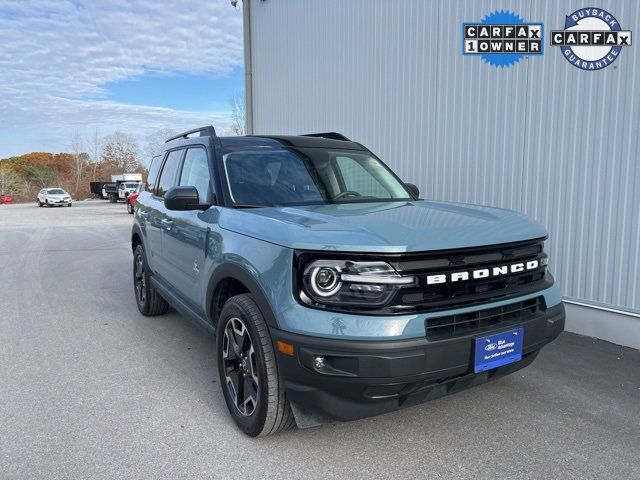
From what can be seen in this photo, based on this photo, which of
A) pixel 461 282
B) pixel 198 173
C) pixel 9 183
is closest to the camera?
pixel 461 282

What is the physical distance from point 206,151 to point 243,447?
7.28 ft

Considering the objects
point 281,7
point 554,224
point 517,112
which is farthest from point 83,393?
point 281,7

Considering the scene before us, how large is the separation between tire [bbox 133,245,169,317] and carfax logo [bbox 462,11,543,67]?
179 inches

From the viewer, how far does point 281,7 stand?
9977mm

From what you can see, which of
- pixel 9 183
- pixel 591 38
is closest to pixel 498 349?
pixel 591 38

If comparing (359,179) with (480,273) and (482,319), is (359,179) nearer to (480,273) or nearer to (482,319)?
(480,273)

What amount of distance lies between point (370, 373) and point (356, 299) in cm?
36

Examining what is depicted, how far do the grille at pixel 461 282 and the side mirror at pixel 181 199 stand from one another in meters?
1.69

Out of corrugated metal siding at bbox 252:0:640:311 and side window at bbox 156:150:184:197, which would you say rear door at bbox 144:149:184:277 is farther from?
corrugated metal siding at bbox 252:0:640:311

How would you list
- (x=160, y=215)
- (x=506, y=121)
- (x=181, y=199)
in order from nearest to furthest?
(x=181, y=199) → (x=160, y=215) → (x=506, y=121)

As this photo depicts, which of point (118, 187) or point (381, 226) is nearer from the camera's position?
point (381, 226)

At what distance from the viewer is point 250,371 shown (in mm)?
2977

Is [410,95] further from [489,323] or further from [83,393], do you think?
[83,393]

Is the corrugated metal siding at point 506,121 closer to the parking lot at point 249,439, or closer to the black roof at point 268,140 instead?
the parking lot at point 249,439
